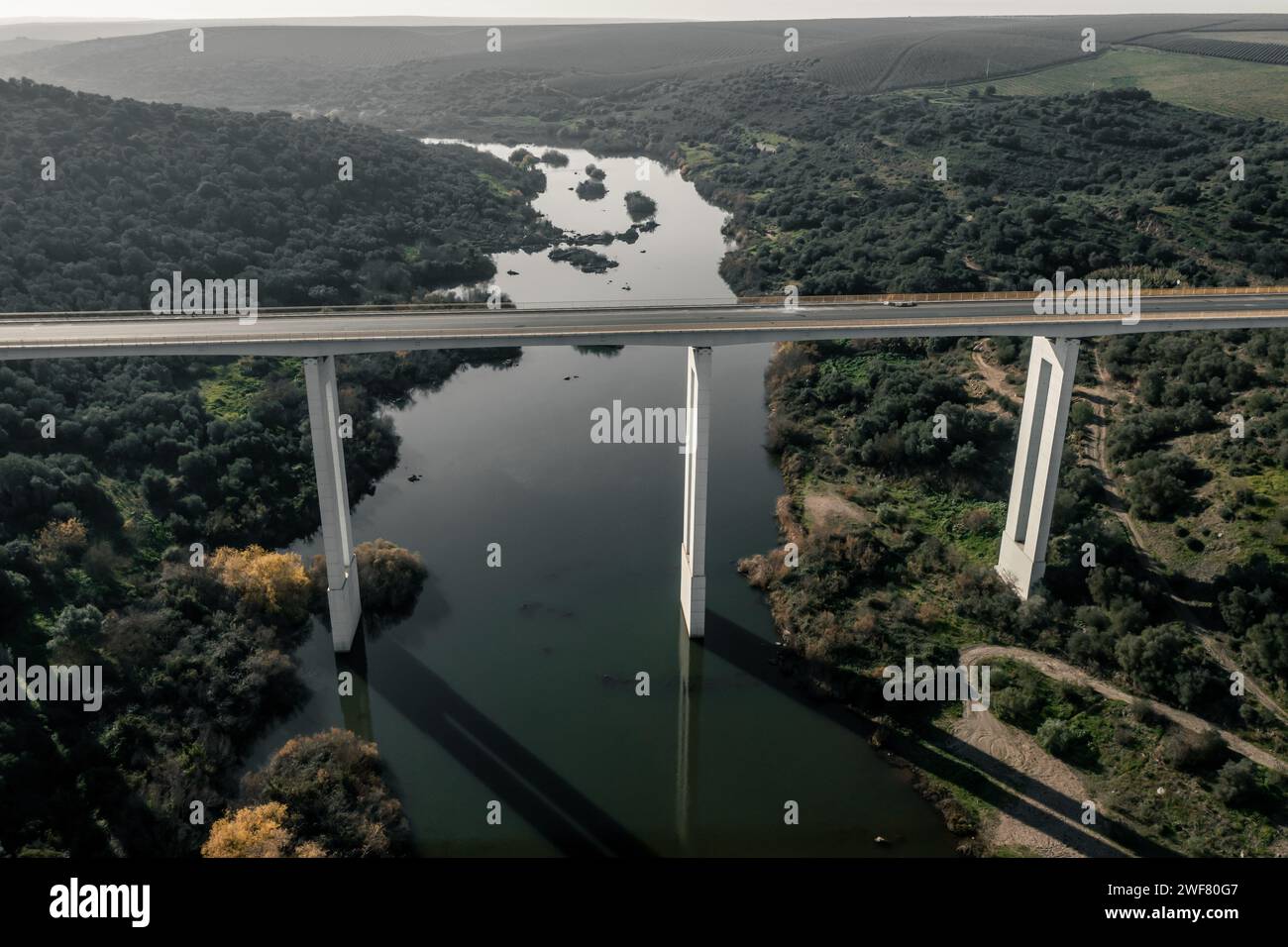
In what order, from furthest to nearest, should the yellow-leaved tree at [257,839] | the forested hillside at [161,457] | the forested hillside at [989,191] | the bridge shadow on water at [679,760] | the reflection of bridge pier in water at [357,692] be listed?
the forested hillside at [989,191] < the reflection of bridge pier in water at [357,692] < the forested hillside at [161,457] < the bridge shadow on water at [679,760] < the yellow-leaved tree at [257,839]

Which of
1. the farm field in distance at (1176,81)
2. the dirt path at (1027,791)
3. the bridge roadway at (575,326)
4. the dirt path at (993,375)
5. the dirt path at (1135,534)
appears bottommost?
the dirt path at (1027,791)

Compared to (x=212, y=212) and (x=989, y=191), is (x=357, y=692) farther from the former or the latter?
(x=989, y=191)

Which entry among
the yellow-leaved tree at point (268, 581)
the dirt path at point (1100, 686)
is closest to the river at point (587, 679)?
the yellow-leaved tree at point (268, 581)

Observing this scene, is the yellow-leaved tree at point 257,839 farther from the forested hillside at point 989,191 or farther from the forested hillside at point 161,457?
the forested hillside at point 989,191

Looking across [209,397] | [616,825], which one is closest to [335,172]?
[209,397]

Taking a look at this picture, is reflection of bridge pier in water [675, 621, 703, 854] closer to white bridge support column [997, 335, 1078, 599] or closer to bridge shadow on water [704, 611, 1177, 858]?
bridge shadow on water [704, 611, 1177, 858]

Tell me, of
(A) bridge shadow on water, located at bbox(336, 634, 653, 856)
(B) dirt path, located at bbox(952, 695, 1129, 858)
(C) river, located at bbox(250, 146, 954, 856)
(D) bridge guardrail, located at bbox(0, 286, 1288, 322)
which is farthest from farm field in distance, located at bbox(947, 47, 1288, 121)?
(A) bridge shadow on water, located at bbox(336, 634, 653, 856)
